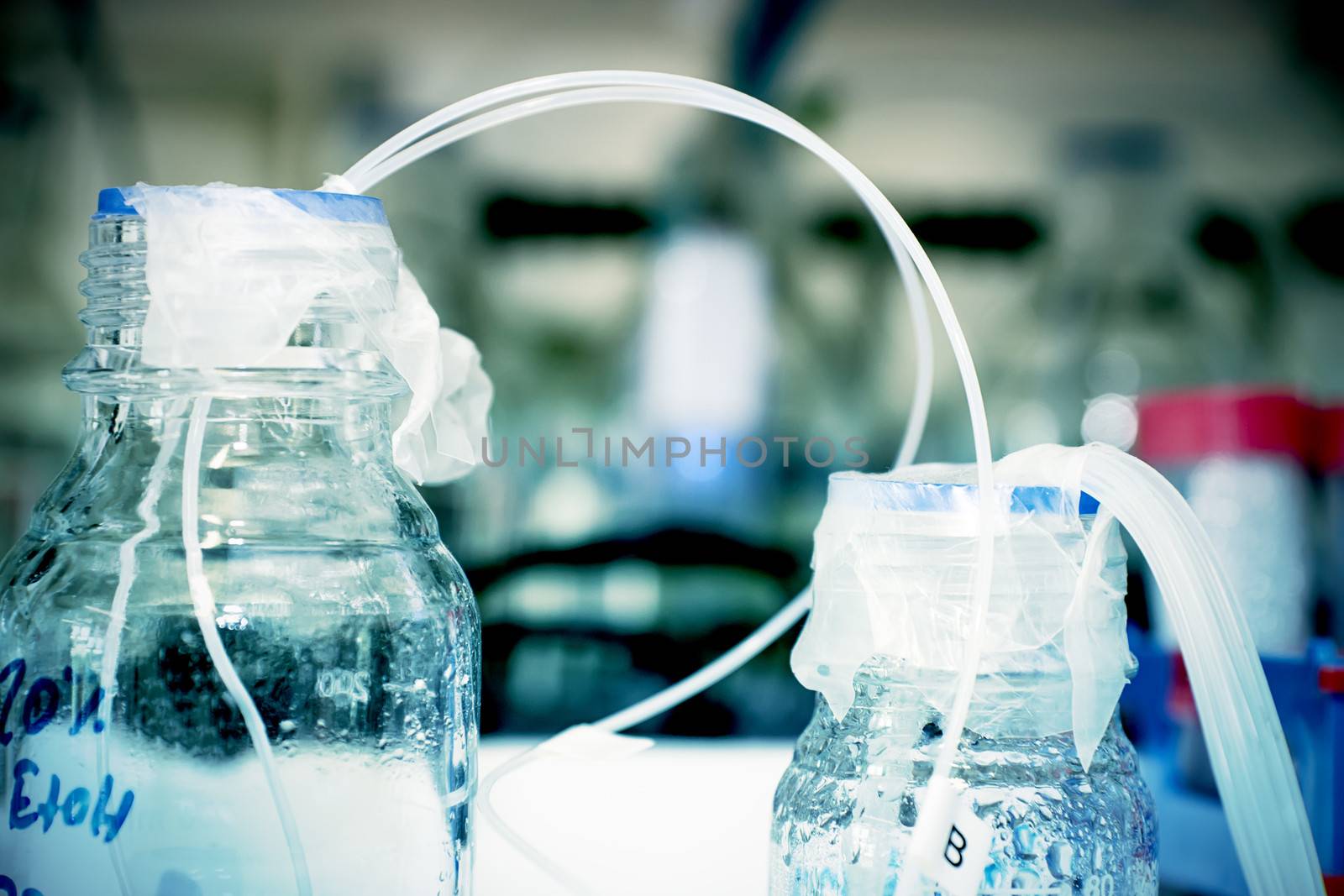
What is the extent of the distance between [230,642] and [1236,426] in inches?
28.4

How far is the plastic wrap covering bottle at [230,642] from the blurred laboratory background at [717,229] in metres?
1.18

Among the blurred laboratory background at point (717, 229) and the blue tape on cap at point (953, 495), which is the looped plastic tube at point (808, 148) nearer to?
the blue tape on cap at point (953, 495)

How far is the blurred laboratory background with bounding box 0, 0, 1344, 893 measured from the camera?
1632mm

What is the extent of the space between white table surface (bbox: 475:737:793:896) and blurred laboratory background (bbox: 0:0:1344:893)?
887 mm

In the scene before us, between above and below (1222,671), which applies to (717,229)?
above

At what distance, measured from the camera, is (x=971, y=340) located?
5.90 ft

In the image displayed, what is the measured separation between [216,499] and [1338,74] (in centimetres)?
205

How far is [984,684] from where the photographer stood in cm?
40

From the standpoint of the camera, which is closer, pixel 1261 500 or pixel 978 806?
pixel 978 806

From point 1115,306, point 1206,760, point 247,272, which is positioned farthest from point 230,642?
point 1115,306

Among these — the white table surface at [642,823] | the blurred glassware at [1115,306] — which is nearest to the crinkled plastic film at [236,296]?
the white table surface at [642,823]

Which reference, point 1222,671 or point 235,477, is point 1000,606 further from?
point 235,477

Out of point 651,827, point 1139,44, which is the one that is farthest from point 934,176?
point 651,827

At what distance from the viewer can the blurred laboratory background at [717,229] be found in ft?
5.35
